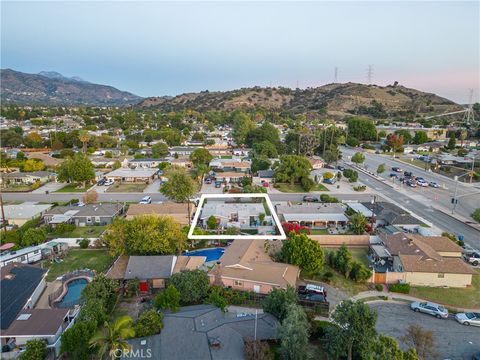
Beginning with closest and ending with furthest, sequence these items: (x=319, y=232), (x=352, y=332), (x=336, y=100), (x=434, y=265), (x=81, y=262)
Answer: (x=352, y=332) → (x=434, y=265) → (x=81, y=262) → (x=319, y=232) → (x=336, y=100)

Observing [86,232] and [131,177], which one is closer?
[86,232]

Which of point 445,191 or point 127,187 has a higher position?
point 127,187

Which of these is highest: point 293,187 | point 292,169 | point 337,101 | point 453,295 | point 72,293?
point 337,101

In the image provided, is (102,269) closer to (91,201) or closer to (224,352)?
(224,352)

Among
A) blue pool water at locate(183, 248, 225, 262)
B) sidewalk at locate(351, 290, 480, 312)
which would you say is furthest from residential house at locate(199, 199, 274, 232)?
sidewalk at locate(351, 290, 480, 312)

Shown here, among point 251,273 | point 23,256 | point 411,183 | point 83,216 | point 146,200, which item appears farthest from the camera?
point 411,183

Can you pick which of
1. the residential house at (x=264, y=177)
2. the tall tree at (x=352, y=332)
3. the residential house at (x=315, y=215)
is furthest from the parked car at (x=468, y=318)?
the residential house at (x=264, y=177)

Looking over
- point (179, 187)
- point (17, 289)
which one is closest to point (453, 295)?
point (179, 187)

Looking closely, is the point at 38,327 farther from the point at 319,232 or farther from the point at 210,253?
the point at 319,232
